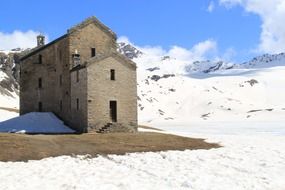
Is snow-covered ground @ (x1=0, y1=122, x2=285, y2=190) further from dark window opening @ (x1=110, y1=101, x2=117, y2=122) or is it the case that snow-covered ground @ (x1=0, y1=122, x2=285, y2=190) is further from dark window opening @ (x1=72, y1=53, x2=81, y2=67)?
dark window opening @ (x1=72, y1=53, x2=81, y2=67)

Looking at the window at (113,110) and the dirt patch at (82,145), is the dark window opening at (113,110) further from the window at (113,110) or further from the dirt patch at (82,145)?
the dirt patch at (82,145)

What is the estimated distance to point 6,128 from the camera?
49.9m

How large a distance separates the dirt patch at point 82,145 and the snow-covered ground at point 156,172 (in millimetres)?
1894

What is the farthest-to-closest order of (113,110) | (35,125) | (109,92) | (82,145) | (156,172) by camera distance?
(35,125)
(113,110)
(109,92)
(82,145)
(156,172)

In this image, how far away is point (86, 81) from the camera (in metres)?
46.0

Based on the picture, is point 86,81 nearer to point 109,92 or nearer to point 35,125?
point 109,92

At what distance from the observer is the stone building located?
46281 mm

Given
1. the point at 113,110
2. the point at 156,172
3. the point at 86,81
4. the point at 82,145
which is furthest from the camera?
the point at 113,110

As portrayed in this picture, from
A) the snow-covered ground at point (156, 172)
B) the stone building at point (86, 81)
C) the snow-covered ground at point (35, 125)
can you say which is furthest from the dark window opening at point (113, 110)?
the snow-covered ground at point (156, 172)

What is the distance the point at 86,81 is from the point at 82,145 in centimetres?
1274

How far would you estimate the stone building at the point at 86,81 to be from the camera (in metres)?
46.3

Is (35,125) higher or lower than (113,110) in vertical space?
lower

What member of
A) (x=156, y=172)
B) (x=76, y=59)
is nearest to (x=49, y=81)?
(x=76, y=59)

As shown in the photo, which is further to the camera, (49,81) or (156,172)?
(49,81)
